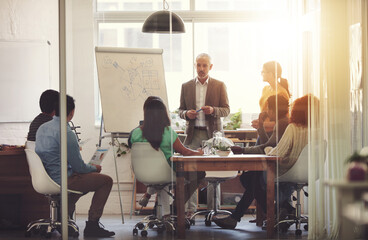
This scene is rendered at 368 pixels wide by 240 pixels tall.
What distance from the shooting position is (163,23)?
18.2 feet

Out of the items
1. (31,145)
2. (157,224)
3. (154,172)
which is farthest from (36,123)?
(157,224)

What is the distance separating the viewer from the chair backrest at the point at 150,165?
18.1ft

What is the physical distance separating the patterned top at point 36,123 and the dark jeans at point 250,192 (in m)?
1.88

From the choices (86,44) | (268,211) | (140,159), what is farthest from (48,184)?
(268,211)

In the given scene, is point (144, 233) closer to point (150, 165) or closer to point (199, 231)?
point (199, 231)

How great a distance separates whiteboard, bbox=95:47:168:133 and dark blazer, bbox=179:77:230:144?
0.58 feet

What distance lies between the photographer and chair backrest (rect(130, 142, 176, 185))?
218 inches

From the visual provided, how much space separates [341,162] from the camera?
559 cm

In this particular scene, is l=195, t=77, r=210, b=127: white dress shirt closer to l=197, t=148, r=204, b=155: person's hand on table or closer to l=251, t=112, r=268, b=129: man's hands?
l=197, t=148, r=204, b=155: person's hand on table

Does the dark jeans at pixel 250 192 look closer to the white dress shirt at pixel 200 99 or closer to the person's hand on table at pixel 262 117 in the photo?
the person's hand on table at pixel 262 117

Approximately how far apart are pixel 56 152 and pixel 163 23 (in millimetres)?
1510

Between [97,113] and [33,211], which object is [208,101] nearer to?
[97,113]

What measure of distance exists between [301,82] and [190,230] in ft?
5.35

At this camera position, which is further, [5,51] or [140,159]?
[5,51]
